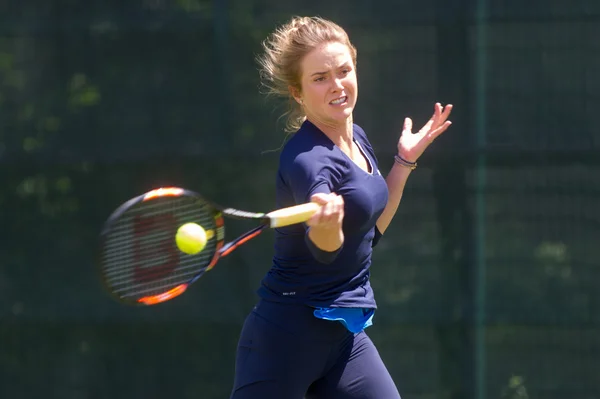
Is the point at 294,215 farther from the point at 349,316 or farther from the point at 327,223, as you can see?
the point at 349,316

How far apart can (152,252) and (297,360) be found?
63 cm

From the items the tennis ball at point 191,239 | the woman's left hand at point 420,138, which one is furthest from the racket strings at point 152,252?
the woman's left hand at point 420,138

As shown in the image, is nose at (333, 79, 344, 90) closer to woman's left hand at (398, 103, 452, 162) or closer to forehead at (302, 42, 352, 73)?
forehead at (302, 42, 352, 73)

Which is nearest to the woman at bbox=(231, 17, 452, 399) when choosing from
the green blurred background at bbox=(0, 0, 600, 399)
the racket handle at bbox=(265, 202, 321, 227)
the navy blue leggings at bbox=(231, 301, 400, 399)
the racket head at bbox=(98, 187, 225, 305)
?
the navy blue leggings at bbox=(231, 301, 400, 399)

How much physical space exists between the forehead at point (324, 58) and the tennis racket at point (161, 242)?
490 millimetres

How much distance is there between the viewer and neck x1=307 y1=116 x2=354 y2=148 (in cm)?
323

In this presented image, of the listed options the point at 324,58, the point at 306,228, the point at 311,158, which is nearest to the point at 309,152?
the point at 311,158

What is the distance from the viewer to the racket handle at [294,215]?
2.83m

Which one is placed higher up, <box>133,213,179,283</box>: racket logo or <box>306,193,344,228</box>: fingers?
<box>306,193,344,228</box>: fingers

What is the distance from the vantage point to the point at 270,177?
500 cm

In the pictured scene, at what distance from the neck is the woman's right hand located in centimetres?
39

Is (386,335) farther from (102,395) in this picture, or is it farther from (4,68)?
(4,68)

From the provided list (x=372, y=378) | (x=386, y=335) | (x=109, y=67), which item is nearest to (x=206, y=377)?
(x=386, y=335)

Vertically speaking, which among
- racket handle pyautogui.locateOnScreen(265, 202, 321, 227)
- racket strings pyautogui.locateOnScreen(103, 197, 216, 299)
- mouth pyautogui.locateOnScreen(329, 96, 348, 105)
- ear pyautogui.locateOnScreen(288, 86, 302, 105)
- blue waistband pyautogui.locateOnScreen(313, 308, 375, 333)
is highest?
ear pyautogui.locateOnScreen(288, 86, 302, 105)
